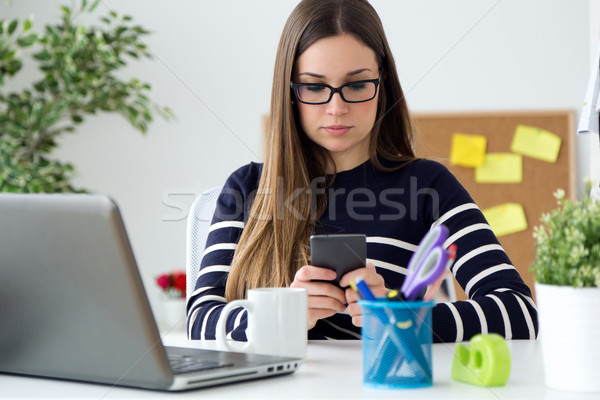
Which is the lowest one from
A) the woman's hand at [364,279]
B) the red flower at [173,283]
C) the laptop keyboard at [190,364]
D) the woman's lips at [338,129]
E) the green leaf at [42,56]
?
the red flower at [173,283]

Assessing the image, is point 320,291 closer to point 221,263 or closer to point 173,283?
point 221,263

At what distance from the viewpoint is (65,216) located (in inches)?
22.9

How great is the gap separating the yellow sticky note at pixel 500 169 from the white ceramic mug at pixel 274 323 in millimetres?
1992

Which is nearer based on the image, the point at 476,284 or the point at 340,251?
the point at 340,251

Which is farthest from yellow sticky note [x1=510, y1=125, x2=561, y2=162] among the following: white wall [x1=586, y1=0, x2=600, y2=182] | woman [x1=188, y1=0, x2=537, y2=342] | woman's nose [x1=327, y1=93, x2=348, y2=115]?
woman's nose [x1=327, y1=93, x2=348, y2=115]

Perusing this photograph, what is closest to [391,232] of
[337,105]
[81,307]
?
[337,105]

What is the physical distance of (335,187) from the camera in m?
1.36

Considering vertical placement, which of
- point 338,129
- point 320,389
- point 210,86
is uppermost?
point 210,86

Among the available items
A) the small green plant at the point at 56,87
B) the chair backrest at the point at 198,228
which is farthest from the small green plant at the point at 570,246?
the small green plant at the point at 56,87

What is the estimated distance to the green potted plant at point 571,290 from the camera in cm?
56

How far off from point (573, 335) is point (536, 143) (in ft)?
7.05

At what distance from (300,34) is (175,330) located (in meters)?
1.71

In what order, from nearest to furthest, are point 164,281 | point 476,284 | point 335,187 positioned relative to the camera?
point 476,284 → point 335,187 → point 164,281

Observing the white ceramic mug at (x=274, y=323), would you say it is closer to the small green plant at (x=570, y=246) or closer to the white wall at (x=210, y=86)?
the small green plant at (x=570, y=246)
